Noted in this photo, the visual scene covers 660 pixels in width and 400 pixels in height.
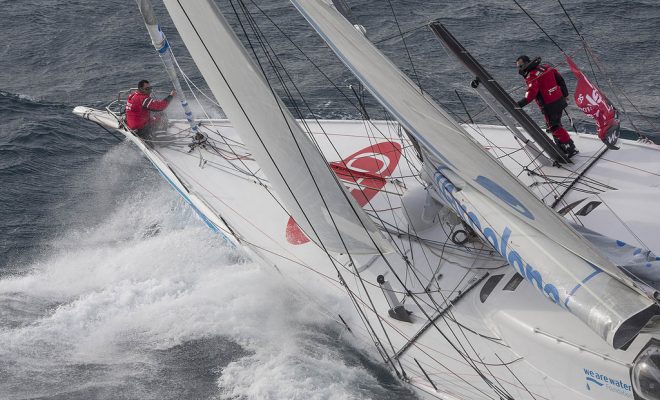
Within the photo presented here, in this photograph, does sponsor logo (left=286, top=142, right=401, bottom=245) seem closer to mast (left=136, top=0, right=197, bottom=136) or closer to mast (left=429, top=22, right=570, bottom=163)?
mast (left=429, top=22, right=570, bottom=163)

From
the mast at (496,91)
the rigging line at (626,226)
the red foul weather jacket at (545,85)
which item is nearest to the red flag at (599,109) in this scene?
the red foul weather jacket at (545,85)

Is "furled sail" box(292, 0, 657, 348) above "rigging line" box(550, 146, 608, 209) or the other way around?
above

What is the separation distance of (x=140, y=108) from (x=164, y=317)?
3.37m

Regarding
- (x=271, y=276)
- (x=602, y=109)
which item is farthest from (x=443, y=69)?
(x=271, y=276)

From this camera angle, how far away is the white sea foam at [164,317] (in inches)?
331

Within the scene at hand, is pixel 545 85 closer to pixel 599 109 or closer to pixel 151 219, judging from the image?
pixel 599 109

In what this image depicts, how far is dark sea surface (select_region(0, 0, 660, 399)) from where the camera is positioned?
8641mm

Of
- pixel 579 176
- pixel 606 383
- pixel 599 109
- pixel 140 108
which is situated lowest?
pixel 606 383

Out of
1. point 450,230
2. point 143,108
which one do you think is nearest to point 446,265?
point 450,230

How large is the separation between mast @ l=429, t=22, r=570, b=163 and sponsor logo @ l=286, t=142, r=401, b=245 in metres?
1.71

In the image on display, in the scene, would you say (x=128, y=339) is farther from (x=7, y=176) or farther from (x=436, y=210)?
(x=7, y=176)

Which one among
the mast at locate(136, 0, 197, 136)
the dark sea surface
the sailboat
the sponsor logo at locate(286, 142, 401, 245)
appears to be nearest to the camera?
the sailboat

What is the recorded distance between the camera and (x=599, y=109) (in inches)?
353

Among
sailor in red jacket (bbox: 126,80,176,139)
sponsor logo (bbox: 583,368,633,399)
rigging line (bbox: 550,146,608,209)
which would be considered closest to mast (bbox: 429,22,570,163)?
rigging line (bbox: 550,146,608,209)
